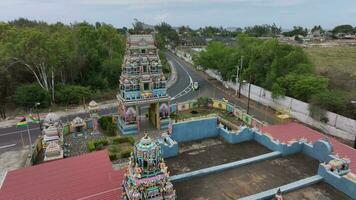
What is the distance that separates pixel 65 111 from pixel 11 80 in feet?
36.4

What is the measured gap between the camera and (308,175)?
15844 mm

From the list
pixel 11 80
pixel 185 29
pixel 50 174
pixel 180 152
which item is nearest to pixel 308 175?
pixel 180 152

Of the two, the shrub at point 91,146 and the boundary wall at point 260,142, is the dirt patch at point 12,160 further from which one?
the boundary wall at point 260,142

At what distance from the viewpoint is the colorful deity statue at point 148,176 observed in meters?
12.5

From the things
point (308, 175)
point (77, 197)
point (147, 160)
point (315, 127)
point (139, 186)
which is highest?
point (147, 160)

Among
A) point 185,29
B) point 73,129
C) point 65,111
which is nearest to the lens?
point 73,129

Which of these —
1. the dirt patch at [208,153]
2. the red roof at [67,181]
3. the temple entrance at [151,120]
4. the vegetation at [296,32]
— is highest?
the vegetation at [296,32]

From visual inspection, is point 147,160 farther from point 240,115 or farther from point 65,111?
point 65,111

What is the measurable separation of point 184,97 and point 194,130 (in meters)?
28.7

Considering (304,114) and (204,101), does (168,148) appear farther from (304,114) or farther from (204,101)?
(304,114)

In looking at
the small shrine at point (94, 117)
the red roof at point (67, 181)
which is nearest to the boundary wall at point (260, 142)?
the red roof at point (67, 181)

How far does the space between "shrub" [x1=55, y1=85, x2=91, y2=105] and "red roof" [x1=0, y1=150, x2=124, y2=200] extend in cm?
2519

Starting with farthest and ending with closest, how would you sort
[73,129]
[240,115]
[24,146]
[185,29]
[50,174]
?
1. [185,29]
2. [240,115]
3. [73,129]
4. [24,146]
5. [50,174]

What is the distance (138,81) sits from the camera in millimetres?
31188
